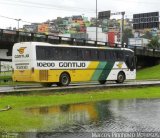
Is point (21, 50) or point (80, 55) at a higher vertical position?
point (21, 50)

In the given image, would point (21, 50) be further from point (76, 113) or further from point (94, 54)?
point (76, 113)

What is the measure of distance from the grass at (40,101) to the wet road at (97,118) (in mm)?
545

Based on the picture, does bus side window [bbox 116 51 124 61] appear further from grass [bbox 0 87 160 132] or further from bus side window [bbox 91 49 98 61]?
grass [bbox 0 87 160 132]

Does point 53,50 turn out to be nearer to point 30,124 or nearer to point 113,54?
point 113,54

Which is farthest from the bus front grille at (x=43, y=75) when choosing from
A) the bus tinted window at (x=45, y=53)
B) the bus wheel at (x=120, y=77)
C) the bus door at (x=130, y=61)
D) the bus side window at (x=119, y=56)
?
the bus door at (x=130, y=61)

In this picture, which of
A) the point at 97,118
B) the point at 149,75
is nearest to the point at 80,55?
the point at 97,118

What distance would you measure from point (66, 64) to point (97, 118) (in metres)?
16.9

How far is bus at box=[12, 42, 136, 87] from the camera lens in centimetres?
2984

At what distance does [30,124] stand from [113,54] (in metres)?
23.6

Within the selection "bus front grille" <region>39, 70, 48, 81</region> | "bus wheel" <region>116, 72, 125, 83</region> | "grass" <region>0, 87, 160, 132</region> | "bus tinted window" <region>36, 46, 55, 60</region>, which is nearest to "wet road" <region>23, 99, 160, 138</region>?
"grass" <region>0, 87, 160, 132</region>

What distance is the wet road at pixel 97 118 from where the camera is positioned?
41.7 ft

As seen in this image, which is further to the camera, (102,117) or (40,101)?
(40,101)

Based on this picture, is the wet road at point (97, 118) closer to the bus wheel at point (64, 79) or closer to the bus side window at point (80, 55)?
the bus wheel at point (64, 79)

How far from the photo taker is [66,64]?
105 ft
